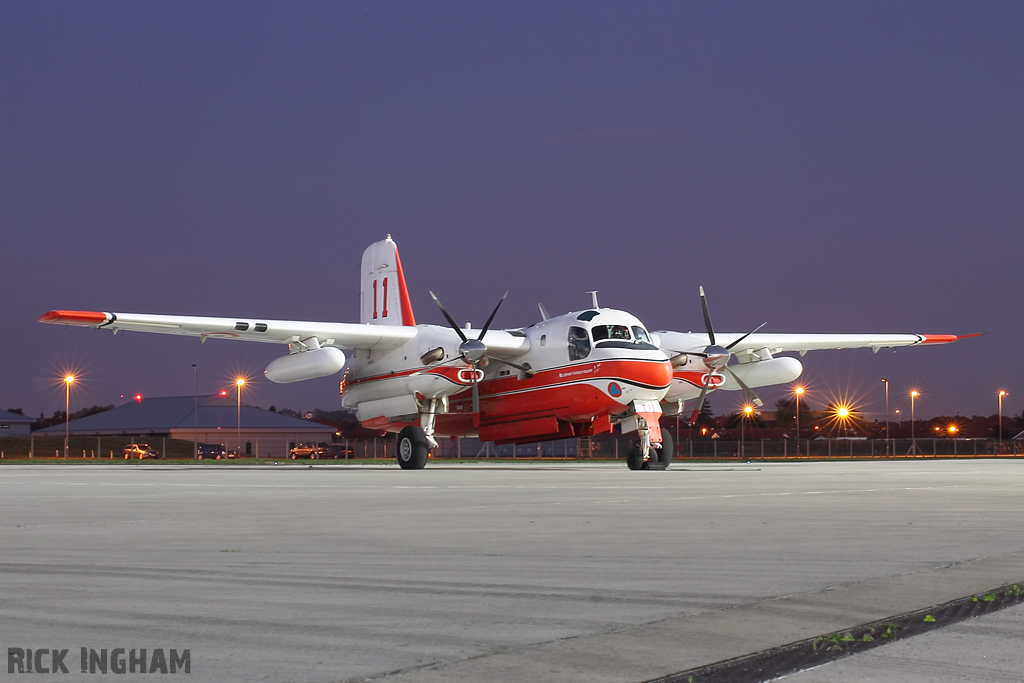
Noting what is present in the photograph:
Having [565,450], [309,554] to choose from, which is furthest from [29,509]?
[565,450]

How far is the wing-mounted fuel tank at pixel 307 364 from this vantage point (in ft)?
102

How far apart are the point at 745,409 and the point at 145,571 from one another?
157 feet

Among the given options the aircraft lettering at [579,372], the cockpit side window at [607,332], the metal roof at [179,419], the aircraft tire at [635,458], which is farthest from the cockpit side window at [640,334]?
the metal roof at [179,419]

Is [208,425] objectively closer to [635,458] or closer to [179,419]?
[179,419]

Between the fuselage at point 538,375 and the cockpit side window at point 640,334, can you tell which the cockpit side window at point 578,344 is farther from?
the cockpit side window at point 640,334

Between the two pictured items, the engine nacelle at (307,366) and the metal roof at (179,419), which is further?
the metal roof at (179,419)

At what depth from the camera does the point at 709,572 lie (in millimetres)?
7297

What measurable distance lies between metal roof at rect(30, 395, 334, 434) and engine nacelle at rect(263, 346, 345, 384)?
89802mm

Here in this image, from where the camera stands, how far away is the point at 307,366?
31.4 meters

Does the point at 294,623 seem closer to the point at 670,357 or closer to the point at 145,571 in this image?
the point at 145,571

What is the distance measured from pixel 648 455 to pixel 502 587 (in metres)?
27.4

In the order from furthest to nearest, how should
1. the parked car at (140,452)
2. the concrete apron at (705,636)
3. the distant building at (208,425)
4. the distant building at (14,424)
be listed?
the distant building at (14,424), the distant building at (208,425), the parked car at (140,452), the concrete apron at (705,636)

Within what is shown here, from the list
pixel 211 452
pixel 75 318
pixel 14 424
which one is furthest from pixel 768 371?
pixel 14 424

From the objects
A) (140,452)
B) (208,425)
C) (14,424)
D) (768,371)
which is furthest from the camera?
(14,424)
